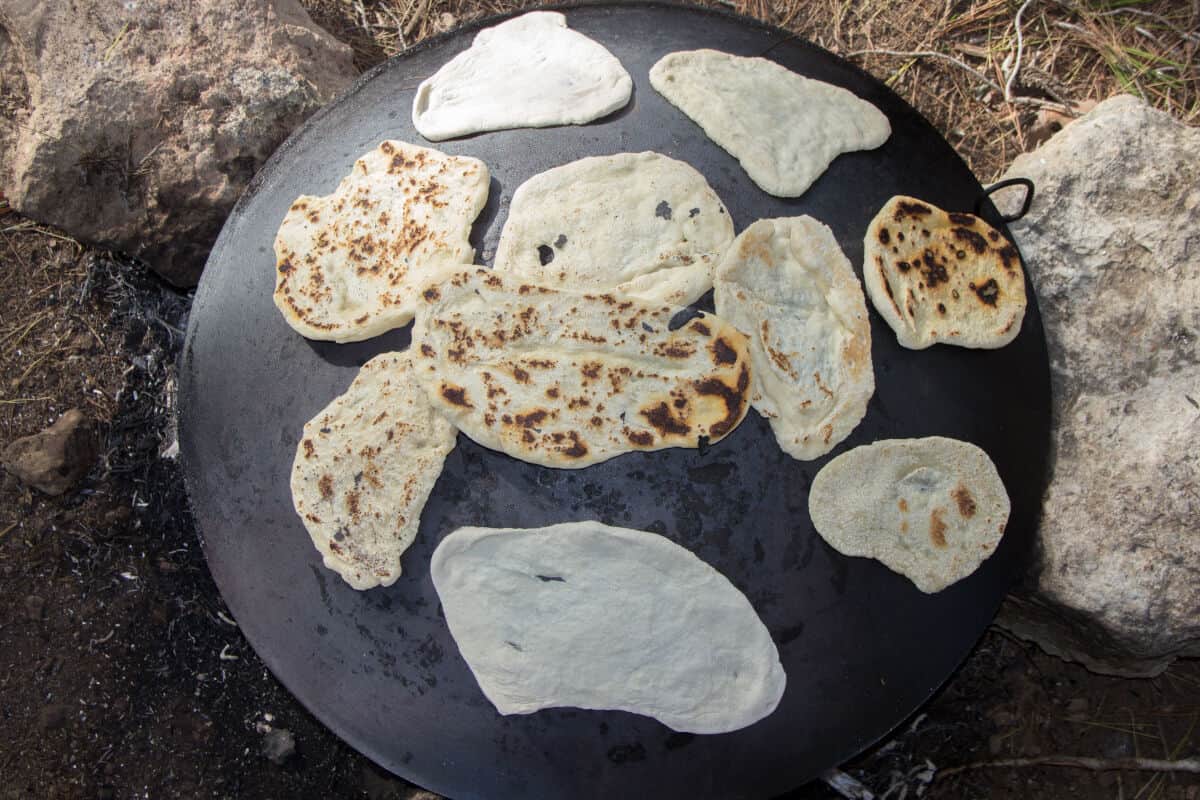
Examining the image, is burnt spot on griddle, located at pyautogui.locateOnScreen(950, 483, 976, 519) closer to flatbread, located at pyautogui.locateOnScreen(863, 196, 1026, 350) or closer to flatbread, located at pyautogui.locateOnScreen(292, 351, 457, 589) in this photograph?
flatbread, located at pyautogui.locateOnScreen(863, 196, 1026, 350)

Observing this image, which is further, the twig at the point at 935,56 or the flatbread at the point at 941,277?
the twig at the point at 935,56

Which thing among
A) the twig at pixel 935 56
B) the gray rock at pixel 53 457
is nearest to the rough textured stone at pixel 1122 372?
the twig at pixel 935 56

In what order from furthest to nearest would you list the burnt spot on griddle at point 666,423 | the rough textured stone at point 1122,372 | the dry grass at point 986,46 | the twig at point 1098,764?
the dry grass at point 986,46, the twig at point 1098,764, the rough textured stone at point 1122,372, the burnt spot on griddle at point 666,423

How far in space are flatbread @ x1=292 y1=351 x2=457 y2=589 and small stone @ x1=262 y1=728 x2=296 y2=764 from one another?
1.07 meters

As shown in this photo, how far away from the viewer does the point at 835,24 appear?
259 centimetres

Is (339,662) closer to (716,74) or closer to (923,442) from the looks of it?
(923,442)

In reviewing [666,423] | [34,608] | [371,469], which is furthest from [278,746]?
[666,423]

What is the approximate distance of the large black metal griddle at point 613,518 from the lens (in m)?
1.27

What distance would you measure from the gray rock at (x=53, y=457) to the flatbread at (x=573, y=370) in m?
1.42

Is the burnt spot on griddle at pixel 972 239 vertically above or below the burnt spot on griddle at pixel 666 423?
above

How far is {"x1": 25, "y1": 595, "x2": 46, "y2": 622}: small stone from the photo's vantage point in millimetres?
2166

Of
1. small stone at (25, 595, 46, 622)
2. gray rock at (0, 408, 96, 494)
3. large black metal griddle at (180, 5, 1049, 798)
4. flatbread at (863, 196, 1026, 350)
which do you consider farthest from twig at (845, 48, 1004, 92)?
small stone at (25, 595, 46, 622)

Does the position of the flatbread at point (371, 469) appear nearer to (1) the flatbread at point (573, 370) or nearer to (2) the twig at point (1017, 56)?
(1) the flatbread at point (573, 370)

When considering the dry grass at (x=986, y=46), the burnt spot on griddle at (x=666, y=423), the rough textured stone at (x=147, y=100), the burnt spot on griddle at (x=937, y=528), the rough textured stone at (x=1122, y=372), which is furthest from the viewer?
the dry grass at (x=986, y=46)
